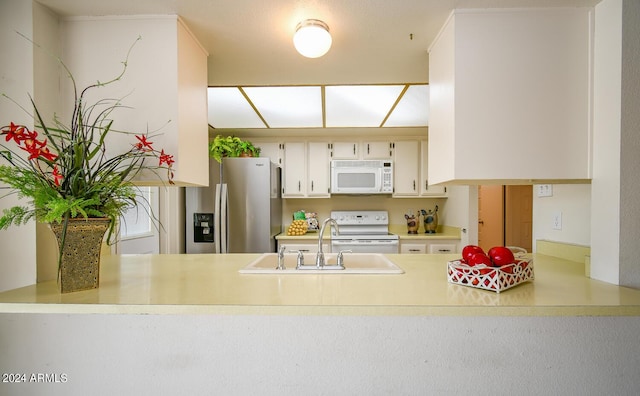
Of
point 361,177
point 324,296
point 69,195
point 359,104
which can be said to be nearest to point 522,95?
point 324,296

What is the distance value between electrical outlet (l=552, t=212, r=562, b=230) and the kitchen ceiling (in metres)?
1.01

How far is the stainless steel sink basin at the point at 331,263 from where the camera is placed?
143cm

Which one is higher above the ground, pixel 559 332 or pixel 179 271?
pixel 179 271

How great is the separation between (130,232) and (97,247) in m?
1.64

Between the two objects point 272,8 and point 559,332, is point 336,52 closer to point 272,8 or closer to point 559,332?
point 272,8

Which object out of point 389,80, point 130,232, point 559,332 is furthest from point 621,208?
point 130,232

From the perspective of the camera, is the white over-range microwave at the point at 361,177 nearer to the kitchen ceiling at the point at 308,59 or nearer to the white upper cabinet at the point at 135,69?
the kitchen ceiling at the point at 308,59

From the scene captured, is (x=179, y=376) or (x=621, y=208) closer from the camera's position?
(x=621, y=208)

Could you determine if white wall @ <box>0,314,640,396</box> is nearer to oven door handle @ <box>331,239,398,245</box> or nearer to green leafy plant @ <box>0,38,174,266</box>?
green leafy plant @ <box>0,38,174,266</box>

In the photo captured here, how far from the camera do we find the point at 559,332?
1.30m

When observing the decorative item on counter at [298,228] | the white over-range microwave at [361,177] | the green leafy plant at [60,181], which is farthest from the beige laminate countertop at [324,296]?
the white over-range microwave at [361,177]

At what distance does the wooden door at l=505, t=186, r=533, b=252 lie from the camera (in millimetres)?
4438

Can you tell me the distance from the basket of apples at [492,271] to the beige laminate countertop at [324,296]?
0.11 feet

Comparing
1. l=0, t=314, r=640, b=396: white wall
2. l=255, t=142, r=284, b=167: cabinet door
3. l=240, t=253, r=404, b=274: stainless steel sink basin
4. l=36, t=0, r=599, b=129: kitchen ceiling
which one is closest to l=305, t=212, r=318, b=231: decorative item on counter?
l=255, t=142, r=284, b=167: cabinet door
